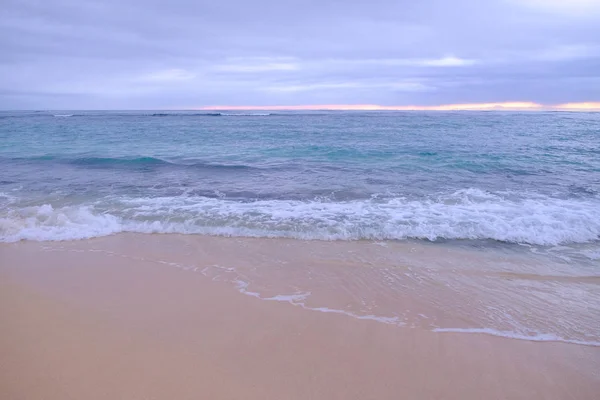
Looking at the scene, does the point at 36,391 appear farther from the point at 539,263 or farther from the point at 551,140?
the point at 551,140

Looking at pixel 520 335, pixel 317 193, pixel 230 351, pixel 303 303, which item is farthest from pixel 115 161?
pixel 520 335

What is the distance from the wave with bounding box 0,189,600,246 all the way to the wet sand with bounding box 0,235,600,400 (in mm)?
2130

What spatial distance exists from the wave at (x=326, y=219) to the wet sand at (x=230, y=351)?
2.13m

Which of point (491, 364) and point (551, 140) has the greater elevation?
point (551, 140)

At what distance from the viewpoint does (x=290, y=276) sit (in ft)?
16.7

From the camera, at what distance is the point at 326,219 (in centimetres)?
763

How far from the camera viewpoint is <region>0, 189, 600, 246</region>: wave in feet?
22.4

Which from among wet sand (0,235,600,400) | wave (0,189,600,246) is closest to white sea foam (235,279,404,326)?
wet sand (0,235,600,400)

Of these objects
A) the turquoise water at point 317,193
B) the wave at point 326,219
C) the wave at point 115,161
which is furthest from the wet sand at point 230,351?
the wave at point 115,161

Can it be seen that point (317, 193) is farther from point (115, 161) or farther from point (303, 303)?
point (115, 161)

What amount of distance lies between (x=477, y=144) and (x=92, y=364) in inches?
873

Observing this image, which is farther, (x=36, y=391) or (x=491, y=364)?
(x=491, y=364)

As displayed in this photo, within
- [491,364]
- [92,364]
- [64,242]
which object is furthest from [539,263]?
[64,242]

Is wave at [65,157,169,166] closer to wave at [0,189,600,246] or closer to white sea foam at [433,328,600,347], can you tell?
wave at [0,189,600,246]
